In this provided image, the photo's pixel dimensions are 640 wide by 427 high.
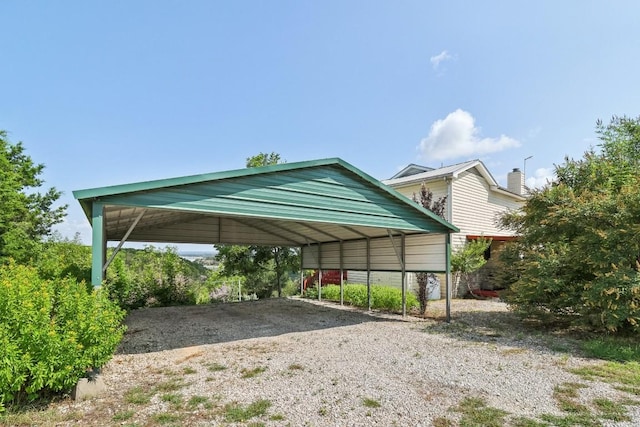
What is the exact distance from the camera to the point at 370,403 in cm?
427

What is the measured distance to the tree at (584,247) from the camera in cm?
711

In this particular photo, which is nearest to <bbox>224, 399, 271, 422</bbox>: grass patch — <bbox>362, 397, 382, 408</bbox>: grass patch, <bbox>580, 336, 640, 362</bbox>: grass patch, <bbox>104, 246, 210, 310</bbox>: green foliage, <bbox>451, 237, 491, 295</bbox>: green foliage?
<bbox>362, 397, 382, 408</bbox>: grass patch

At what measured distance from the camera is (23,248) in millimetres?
10672

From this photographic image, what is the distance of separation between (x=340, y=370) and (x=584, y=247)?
19.9ft

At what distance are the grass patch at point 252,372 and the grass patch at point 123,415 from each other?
1.62 meters

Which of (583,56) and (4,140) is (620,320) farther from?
(4,140)

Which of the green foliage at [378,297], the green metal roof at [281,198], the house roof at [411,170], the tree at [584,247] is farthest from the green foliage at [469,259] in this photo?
the house roof at [411,170]

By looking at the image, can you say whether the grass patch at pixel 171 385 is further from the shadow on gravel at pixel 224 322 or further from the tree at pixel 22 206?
the tree at pixel 22 206

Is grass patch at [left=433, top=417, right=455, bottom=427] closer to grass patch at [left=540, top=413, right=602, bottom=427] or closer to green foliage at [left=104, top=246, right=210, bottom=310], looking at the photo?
grass patch at [left=540, top=413, right=602, bottom=427]

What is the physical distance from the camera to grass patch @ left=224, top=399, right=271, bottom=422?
3.92 m

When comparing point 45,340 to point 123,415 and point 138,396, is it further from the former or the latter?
point 138,396

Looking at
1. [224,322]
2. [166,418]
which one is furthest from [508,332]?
[166,418]

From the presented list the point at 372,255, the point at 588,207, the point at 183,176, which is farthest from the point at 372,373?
the point at 372,255

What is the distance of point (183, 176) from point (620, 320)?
845cm
